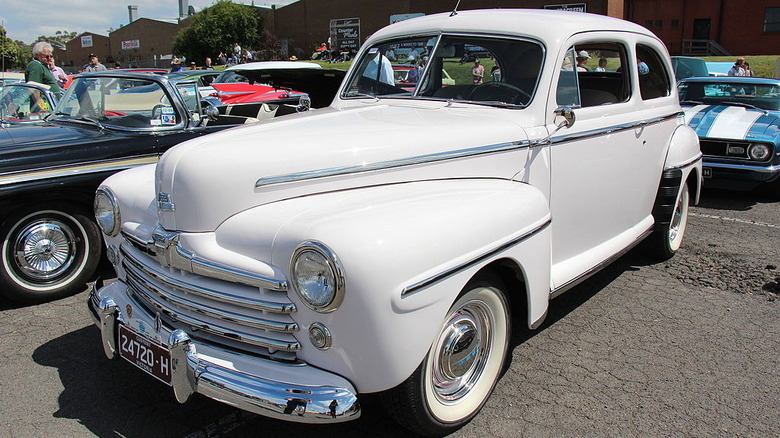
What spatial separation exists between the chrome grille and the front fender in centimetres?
8

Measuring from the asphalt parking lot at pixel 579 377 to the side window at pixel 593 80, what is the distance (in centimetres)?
136

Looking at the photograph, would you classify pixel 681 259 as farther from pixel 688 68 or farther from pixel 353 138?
pixel 688 68

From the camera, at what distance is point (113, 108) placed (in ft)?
16.5

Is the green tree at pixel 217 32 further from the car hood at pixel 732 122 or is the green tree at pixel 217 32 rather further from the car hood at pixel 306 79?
the car hood at pixel 732 122

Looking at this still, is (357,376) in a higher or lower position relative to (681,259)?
higher

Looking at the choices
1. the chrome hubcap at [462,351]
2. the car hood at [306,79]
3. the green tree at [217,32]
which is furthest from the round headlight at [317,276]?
the green tree at [217,32]

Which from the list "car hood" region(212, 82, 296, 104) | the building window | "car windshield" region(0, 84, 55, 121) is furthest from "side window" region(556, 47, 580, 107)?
the building window

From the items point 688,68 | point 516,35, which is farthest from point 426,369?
point 688,68

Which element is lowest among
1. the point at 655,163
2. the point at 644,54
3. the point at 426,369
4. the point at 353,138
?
the point at 426,369

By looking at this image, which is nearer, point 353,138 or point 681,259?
point 353,138

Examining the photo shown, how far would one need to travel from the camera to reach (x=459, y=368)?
2.70 m

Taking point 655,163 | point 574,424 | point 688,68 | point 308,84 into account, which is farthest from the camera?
point 688,68

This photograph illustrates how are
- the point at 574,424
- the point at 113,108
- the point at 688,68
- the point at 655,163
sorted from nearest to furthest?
the point at 574,424 → the point at 655,163 → the point at 113,108 → the point at 688,68

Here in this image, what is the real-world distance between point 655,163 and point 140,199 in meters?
3.36
